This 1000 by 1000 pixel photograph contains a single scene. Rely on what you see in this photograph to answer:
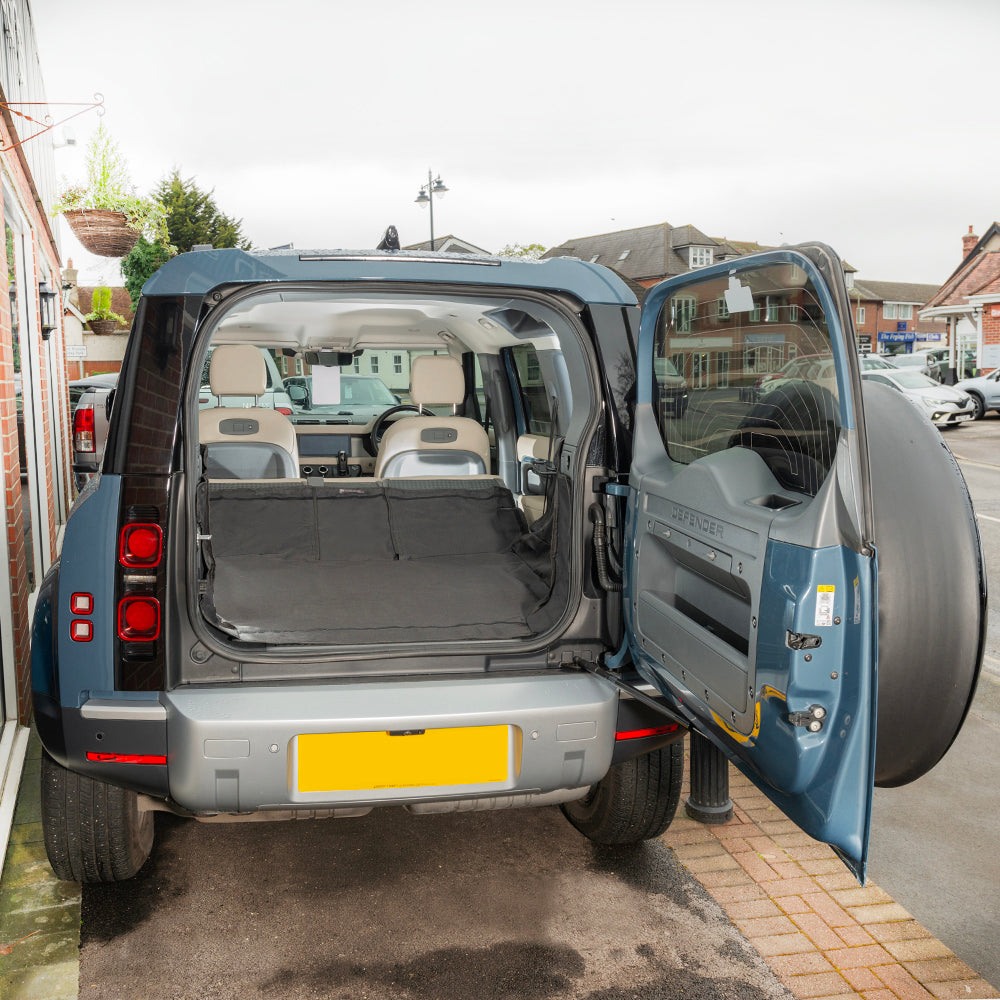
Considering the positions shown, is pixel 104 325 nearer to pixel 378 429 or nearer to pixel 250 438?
pixel 378 429

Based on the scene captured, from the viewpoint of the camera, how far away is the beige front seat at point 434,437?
448 centimetres

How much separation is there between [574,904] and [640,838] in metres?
0.41

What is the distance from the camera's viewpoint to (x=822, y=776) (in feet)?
6.77

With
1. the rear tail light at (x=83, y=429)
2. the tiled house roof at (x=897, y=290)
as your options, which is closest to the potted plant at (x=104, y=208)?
the rear tail light at (x=83, y=429)

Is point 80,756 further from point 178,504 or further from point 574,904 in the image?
point 574,904

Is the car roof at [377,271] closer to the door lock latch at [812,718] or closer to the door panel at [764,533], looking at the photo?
the door panel at [764,533]

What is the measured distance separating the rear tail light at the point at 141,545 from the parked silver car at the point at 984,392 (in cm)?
2383

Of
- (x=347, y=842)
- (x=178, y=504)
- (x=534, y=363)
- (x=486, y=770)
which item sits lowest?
(x=347, y=842)

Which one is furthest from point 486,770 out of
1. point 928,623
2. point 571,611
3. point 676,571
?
point 928,623

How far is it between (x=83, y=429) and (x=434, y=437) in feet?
4.93

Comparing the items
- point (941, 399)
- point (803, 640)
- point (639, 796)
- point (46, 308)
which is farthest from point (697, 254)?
point (803, 640)

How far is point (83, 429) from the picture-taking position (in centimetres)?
397

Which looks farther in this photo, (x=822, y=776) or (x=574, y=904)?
(x=574, y=904)

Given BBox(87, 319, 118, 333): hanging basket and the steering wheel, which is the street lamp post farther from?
the steering wheel
